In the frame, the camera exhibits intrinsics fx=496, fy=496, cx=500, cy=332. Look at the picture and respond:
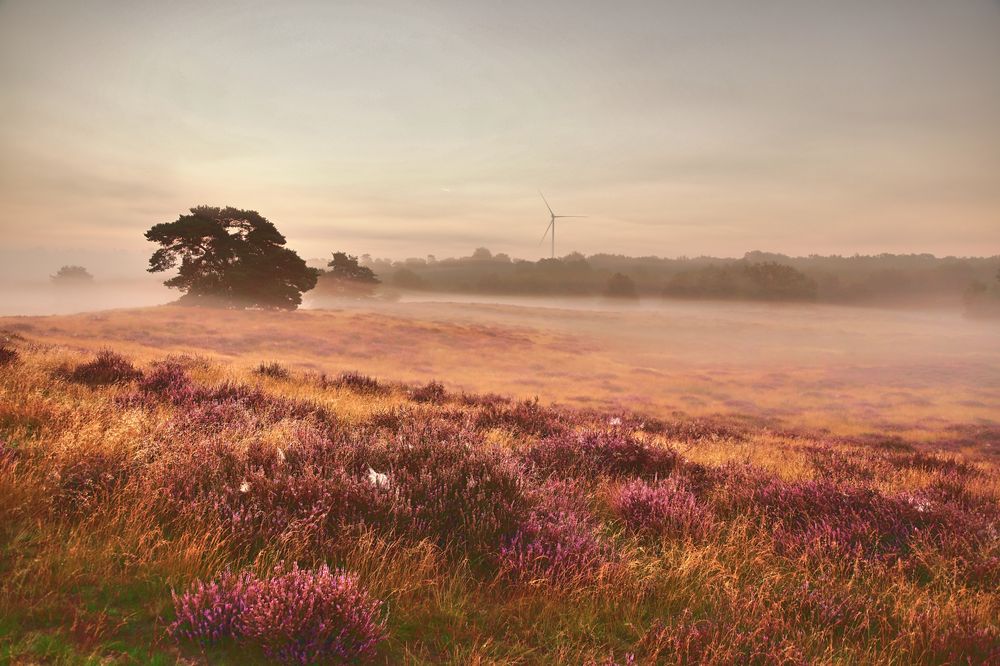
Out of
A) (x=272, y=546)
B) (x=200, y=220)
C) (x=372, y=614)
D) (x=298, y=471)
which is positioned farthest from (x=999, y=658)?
(x=200, y=220)

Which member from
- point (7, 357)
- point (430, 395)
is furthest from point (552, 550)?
point (7, 357)

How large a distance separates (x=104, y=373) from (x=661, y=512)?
30.9ft

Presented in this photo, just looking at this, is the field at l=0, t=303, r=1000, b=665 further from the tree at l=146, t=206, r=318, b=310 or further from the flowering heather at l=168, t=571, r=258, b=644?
the tree at l=146, t=206, r=318, b=310

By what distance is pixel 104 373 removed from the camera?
8672mm

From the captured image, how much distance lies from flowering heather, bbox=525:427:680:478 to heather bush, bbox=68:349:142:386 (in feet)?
24.2

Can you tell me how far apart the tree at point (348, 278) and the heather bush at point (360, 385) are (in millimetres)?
63311

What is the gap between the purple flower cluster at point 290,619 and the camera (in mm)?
2168

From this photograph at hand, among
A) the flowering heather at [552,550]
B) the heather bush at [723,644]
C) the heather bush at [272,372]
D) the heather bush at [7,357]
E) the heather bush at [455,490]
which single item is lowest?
the heather bush at [272,372]

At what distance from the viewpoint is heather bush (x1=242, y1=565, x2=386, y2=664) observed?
7.09ft

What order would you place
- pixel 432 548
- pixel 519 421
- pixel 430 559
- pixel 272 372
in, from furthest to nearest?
pixel 272 372, pixel 519 421, pixel 432 548, pixel 430 559

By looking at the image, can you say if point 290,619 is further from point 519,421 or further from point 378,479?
point 519,421

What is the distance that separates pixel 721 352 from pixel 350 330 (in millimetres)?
49937

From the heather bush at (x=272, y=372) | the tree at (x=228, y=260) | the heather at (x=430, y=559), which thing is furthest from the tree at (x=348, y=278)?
the heather at (x=430, y=559)

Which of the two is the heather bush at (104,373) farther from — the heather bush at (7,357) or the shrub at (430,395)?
the shrub at (430,395)
